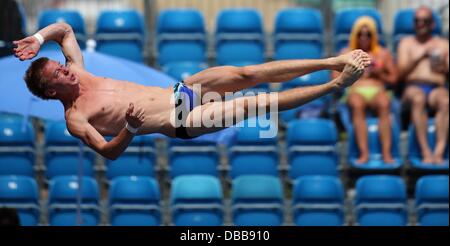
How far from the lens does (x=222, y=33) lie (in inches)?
574

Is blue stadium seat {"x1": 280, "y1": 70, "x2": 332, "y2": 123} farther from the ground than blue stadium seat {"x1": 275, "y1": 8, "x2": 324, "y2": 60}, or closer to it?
closer to it

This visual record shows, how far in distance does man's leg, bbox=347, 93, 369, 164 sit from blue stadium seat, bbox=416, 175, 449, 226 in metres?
0.78

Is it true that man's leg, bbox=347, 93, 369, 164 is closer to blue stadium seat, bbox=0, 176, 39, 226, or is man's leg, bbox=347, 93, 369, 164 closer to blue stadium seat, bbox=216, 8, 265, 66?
blue stadium seat, bbox=216, 8, 265, 66

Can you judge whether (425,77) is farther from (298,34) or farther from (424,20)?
(298,34)

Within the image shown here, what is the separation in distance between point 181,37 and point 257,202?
2689 millimetres

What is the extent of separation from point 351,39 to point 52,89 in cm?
495

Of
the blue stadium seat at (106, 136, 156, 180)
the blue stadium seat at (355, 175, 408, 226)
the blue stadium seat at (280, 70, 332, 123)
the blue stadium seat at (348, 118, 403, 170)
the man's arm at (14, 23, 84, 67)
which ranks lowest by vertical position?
the man's arm at (14, 23, 84, 67)

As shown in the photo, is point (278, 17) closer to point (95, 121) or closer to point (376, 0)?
point (376, 0)

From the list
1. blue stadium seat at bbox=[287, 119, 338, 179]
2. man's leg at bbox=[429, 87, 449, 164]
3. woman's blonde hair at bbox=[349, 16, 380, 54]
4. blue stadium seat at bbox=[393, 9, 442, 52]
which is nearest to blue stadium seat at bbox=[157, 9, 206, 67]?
blue stadium seat at bbox=[287, 119, 338, 179]

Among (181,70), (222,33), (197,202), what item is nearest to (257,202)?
(197,202)

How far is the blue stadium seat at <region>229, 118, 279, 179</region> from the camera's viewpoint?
519 inches

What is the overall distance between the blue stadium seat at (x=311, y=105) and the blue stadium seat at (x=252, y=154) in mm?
619

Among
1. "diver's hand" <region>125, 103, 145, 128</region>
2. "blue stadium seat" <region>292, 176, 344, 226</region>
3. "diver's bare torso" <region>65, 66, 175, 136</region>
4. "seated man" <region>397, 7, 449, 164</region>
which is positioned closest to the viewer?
"diver's hand" <region>125, 103, 145, 128</region>

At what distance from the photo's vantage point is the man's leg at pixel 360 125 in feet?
43.6
